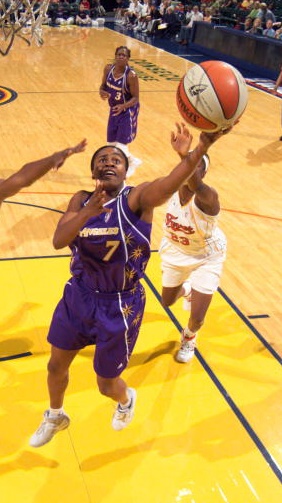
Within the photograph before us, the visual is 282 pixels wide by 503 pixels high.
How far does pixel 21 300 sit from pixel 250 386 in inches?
90.7

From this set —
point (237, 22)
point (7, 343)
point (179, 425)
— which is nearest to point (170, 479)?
point (179, 425)

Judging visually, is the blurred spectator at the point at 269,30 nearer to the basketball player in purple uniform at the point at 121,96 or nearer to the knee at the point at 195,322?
the basketball player in purple uniform at the point at 121,96

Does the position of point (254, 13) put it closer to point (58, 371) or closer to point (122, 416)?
point (122, 416)

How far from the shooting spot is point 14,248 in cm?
618

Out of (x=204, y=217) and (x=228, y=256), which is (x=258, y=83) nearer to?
(x=228, y=256)

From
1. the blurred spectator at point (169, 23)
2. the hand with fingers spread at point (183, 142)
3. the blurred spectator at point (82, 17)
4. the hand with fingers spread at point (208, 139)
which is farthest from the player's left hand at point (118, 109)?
the blurred spectator at point (82, 17)

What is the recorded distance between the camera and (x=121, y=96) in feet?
25.8

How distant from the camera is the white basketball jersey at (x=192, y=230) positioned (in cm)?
420

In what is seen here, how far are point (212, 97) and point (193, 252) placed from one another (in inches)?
57.9

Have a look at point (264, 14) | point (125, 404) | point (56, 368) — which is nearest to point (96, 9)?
point (264, 14)

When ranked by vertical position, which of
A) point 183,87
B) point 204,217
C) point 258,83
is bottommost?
point 258,83

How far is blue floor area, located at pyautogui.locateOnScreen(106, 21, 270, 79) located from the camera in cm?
1774

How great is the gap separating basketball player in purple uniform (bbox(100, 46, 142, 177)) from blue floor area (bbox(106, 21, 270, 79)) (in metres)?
10.0

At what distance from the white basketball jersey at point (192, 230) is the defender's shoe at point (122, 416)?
1.31 meters
